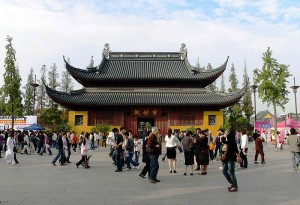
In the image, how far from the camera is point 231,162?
28.8 ft

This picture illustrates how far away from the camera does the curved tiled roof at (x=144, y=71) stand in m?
36.8

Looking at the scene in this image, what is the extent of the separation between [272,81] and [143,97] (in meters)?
13.9

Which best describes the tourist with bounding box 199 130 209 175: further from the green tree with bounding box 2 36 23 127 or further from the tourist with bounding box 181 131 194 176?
the green tree with bounding box 2 36 23 127

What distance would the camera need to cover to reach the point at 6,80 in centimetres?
3278

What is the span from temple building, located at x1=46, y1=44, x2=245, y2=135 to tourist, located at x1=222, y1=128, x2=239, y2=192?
85.6 ft

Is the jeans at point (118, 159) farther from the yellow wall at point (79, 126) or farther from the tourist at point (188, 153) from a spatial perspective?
the yellow wall at point (79, 126)

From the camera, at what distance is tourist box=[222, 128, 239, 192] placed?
8.57m

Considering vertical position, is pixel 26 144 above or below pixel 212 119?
below

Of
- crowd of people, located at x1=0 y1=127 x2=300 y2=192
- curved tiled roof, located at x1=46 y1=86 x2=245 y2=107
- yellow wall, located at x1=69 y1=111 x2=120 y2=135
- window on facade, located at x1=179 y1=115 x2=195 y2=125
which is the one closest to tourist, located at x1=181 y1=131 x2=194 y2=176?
crowd of people, located at x1=0 y1=127 x2=300 y2=192

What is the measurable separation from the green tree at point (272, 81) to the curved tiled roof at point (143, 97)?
732 centimetres

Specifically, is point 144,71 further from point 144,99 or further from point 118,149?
point 118,149

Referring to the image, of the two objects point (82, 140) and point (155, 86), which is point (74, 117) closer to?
point (155, 86)

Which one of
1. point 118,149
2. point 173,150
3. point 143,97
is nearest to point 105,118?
point 143,97

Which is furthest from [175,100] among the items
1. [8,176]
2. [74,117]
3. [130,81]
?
[8,176]
